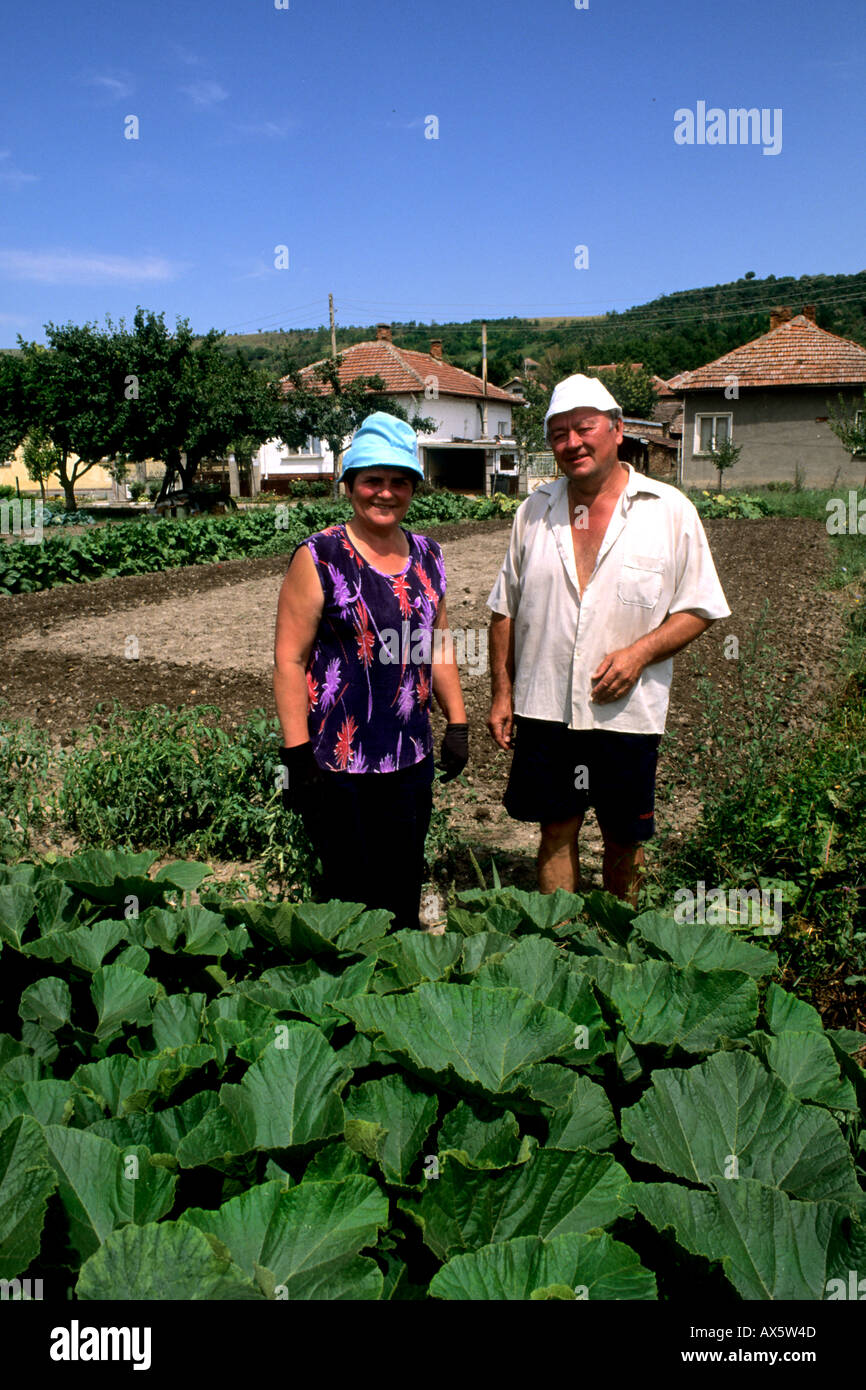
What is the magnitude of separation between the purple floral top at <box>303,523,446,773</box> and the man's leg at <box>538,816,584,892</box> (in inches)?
24.7

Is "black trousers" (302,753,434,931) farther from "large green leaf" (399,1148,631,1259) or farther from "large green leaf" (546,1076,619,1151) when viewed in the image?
"large green leaf" (399,1148,631,1259)

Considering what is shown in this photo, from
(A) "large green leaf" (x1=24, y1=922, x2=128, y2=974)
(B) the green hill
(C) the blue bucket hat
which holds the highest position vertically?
(B) the green hill

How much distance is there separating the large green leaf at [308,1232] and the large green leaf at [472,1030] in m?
0.20

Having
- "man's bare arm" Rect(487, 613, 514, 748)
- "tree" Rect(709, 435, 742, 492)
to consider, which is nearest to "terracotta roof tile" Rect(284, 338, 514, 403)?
"tree" Rect(709, 435, 742, 492)

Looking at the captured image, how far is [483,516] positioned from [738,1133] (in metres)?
26.0

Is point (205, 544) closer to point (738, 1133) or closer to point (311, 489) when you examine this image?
point (738, 1133)

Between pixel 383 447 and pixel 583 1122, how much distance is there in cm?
195

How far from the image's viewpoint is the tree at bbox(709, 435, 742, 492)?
30031 millimetres

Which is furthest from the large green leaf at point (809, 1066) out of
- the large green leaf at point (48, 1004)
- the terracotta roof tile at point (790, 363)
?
the terracotta roof tile at point (790, 363)

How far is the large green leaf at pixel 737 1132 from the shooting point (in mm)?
1031

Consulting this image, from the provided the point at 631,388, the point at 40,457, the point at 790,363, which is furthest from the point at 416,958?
the point at 631,388

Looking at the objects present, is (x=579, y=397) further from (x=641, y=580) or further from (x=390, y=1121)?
(x=390, y=1121)

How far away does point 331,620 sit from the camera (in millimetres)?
2701

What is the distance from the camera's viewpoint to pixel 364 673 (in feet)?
9.04
